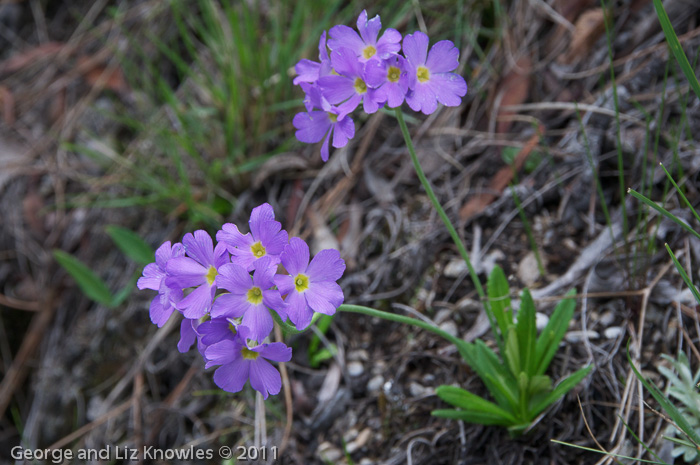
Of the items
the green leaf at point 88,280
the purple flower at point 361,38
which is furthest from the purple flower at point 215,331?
the green leaf at point 88,280

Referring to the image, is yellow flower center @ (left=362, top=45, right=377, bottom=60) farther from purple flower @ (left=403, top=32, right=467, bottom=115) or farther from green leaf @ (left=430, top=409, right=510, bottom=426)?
green leaf @ (left=430, top=409, right=510, bottom=426)

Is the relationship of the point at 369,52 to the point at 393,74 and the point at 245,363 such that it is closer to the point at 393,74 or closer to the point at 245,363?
the point at 393,74

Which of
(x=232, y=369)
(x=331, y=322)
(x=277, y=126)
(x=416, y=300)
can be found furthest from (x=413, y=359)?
(x=277, y=126)

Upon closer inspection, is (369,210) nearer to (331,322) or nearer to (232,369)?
(331,322)

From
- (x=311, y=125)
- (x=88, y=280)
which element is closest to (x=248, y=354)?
(x=311, y=125)

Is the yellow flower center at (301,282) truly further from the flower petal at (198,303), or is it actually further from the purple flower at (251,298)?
the flower petal at (198,303)

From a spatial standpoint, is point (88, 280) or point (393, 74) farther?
point (88, 280)

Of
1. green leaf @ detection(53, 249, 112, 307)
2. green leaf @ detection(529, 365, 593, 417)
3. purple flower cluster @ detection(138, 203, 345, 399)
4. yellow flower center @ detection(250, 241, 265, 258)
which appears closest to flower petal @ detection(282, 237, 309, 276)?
purple flower cluster @ detection(138, 203, 345, 399)
